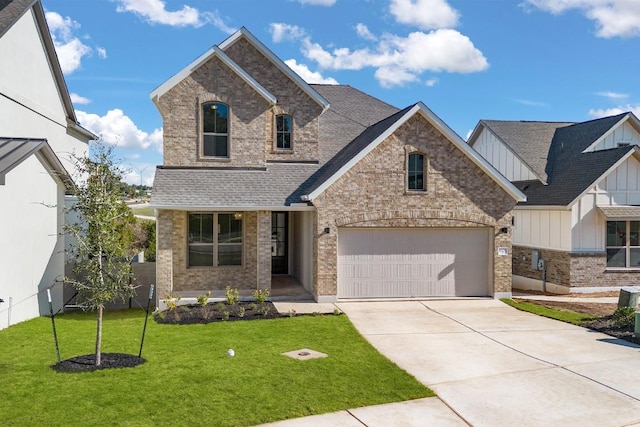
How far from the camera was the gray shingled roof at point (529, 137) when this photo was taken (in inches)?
926

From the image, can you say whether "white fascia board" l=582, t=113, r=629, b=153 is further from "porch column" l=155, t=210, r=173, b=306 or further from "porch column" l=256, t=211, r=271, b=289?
"porch column" l=155, t=210, r=173, b=306

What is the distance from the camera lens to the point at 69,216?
54.7 ft

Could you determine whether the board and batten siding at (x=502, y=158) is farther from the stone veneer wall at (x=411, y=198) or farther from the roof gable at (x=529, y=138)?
the stone veneer wall at (x=411, y=198)

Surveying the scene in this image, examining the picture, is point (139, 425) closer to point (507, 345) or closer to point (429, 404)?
point (429, 404)

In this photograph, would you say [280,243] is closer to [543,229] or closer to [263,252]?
[263,252]

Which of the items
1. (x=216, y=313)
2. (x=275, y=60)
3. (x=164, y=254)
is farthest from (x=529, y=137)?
(x=164, y=254)

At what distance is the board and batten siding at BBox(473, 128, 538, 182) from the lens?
926 inches

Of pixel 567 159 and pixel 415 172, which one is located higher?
pixel 567 159

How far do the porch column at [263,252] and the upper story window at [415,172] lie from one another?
15.0 ft

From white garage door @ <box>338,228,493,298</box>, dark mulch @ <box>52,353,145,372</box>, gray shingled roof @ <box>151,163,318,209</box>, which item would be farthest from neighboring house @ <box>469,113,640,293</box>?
dark mulch @ <box>52,353,145,372</box>

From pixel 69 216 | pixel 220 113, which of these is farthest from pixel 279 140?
pixel 69 216

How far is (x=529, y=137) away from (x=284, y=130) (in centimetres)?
1341

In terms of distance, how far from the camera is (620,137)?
23.2 m

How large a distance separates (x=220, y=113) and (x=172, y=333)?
7507 mm
